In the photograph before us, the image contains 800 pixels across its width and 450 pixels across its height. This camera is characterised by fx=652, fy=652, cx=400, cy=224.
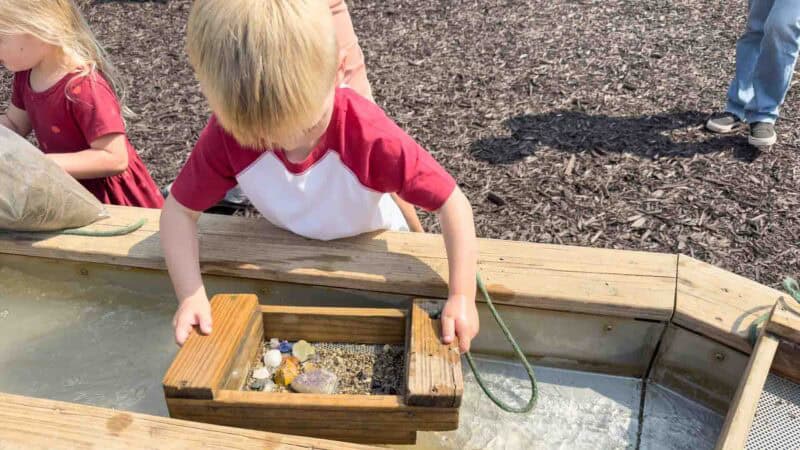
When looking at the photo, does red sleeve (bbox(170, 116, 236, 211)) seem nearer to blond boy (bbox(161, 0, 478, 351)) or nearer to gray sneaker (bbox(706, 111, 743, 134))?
blond boy (bbox(161, 0, 478, 351))

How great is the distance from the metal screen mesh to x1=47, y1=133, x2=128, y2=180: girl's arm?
2.16 meters

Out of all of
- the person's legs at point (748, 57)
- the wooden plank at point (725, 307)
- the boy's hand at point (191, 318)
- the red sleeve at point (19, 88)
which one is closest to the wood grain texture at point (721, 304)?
the wooden plank at point (725, 307)

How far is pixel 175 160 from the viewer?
12.3 ft

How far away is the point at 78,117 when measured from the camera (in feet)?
7.75

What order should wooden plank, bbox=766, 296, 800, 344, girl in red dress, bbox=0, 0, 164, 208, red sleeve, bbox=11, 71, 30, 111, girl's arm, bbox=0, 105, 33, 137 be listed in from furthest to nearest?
girl's arm, bbox=0, 105, 33, 137 → red sleeve, bbox=11, 71, 30, 111 → girl in red dress, bbox=0, 0, 164, 208 → wooden plank, bbox=766, 296, 800, 344

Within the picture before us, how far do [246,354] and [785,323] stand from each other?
1.34 metres

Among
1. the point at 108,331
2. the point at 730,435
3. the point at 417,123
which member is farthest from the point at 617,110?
the point at 108,331

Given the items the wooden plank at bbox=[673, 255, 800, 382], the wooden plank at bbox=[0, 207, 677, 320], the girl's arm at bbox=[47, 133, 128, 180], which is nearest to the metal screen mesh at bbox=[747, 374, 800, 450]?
the wooden plank at bbox=[673, 255, 800, 382]

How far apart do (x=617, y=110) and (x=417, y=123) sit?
1183 mm

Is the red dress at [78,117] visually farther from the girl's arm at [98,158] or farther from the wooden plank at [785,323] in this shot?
the wooden plank at [785,323]

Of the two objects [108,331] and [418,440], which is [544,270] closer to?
[418,440]

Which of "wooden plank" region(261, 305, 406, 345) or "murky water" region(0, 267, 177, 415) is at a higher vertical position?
"wooden plank" region(261, 305, 406, 345)

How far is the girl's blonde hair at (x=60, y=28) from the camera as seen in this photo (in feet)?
7.02

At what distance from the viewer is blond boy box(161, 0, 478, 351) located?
53.0 inches
